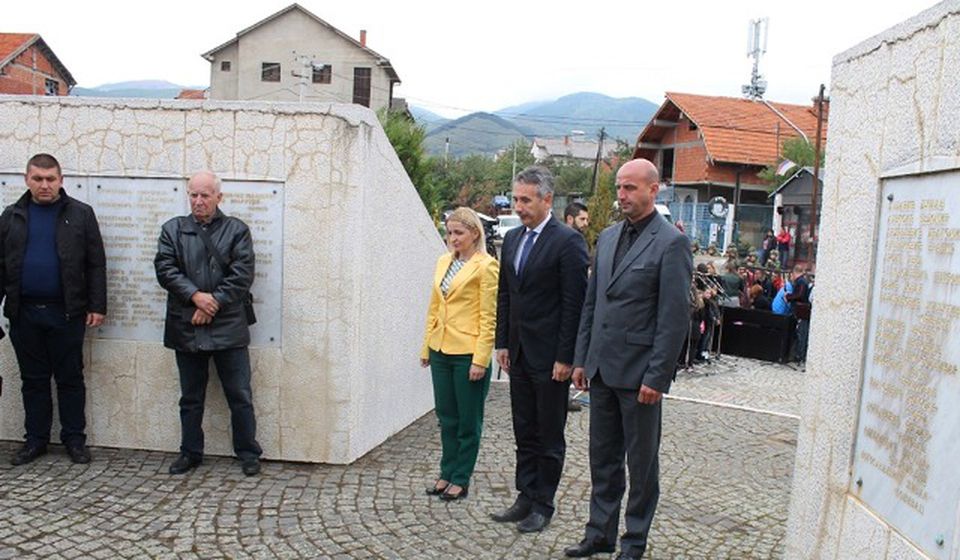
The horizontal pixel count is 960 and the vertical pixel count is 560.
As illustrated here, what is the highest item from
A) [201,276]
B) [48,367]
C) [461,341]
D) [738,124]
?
[738,124]

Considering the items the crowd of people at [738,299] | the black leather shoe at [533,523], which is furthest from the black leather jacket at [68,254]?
the crowd of people at [738,299]

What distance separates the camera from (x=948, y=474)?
8.30ft

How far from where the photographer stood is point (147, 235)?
18.5ft

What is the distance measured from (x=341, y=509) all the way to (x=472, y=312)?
141 cm

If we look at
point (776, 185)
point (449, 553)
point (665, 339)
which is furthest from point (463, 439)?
point (776, 185)

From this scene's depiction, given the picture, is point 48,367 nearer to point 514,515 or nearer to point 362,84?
point 514,515

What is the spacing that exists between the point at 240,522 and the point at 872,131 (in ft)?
12.3

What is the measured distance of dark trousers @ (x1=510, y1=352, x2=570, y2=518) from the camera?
183 inches

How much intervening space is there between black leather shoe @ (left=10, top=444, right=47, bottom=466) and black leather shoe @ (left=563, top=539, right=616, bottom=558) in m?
3.62

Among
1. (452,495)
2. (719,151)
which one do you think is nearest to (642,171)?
(452,495)

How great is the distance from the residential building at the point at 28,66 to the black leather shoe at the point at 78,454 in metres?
43.2

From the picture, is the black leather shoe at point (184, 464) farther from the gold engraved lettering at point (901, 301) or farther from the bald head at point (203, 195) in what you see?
the gold engraved lettering at point (901, 301)

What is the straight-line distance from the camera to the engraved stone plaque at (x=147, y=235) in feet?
18.2

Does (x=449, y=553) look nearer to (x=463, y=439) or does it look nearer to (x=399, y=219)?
(x=463, y=439)
